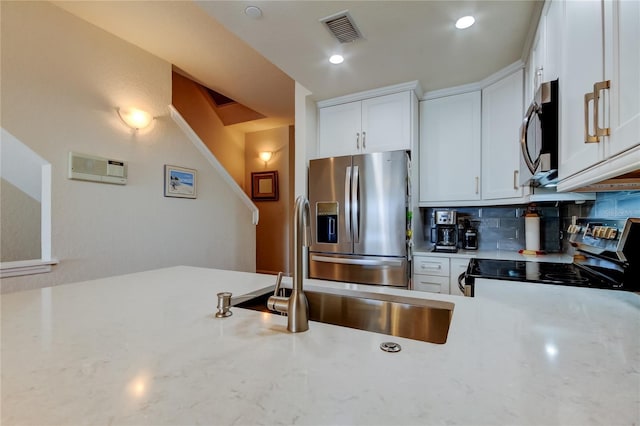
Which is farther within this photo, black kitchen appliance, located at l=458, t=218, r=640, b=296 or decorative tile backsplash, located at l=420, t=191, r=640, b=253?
decorative tile backsplash, located at l=420, t=191, r=640, b=253

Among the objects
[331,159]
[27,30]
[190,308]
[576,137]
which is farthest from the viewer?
[331,159]

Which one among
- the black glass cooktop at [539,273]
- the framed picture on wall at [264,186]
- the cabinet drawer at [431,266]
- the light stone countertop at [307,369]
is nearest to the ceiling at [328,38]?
the black glass cooktop at [539,273]

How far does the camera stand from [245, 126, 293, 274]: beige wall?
16.9ft

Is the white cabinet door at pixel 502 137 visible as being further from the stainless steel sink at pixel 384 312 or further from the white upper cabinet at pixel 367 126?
the stainless steel sink at pixel 384 312

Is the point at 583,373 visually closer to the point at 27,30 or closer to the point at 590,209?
the point at 590,209

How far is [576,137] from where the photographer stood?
1098 mm

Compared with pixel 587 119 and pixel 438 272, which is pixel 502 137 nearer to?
pixel 438 272

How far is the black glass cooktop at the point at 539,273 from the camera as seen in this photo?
4.26 feet

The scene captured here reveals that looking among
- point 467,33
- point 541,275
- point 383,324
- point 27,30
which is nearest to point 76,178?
point 27,30

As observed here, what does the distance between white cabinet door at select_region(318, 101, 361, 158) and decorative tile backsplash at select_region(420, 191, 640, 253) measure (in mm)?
1012

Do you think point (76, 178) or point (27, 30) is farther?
point (76, 178)

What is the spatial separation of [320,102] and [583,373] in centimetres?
288

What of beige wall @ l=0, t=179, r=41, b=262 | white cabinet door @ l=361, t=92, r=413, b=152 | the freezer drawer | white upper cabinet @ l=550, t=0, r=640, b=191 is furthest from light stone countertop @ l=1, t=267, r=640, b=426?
beige wall @ l=0, t=179, r=41, b=262

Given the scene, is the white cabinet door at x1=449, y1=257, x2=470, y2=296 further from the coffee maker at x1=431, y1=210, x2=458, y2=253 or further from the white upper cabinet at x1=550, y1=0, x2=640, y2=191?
the white upper cabinet at x1=550, y1=0, x2=640, y2=191
